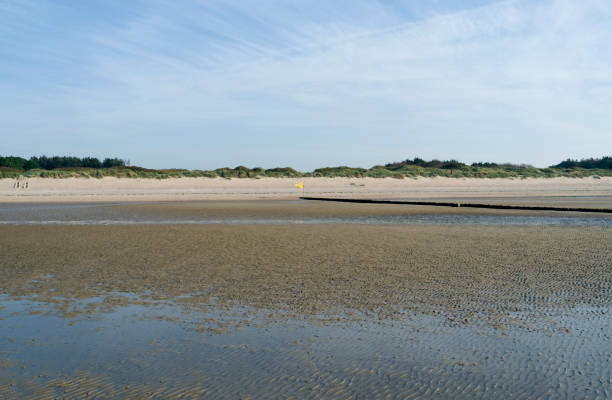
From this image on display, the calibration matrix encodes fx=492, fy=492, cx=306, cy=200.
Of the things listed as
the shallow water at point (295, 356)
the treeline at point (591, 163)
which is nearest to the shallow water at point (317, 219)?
the shallow water at point (295, 356)

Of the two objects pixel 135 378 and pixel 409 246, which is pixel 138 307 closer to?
pixel 135 378

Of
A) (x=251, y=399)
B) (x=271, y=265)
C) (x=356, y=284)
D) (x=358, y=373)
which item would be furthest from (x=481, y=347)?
(x=271, y=265)

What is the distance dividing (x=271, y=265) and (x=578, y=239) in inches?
312

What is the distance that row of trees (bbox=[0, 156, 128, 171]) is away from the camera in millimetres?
71125

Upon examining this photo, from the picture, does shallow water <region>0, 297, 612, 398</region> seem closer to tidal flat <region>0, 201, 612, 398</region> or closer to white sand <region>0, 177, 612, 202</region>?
tidal flat <region>0, 201, 612, 398</region>

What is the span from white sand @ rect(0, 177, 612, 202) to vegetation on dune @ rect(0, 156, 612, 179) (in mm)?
4477

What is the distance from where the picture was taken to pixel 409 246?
11.1 meters

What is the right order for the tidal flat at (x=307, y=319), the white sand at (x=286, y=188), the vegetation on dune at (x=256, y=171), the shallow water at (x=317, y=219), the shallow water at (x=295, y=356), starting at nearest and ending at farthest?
the shallow water at (x=295, y=356) < the tidal flat at (x=307, y=319) < the shallow water at (x=317, y=219) < the white sand at (x=286, y=188) < the vegetation on dune at (x=256, y=171)

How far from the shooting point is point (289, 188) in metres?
46.1

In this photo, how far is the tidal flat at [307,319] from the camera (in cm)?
394

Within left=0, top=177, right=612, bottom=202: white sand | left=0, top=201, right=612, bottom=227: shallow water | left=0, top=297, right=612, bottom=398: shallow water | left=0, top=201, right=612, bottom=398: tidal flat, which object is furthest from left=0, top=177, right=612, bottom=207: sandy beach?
left=0, top=297, right=612, bottom=398: shallow water

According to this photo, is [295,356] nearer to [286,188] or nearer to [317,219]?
[317,219]

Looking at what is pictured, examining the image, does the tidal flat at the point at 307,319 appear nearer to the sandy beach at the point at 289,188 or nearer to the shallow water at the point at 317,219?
the shallow water at the point at 317,219

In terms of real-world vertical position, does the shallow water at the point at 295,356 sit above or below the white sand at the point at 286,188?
below
